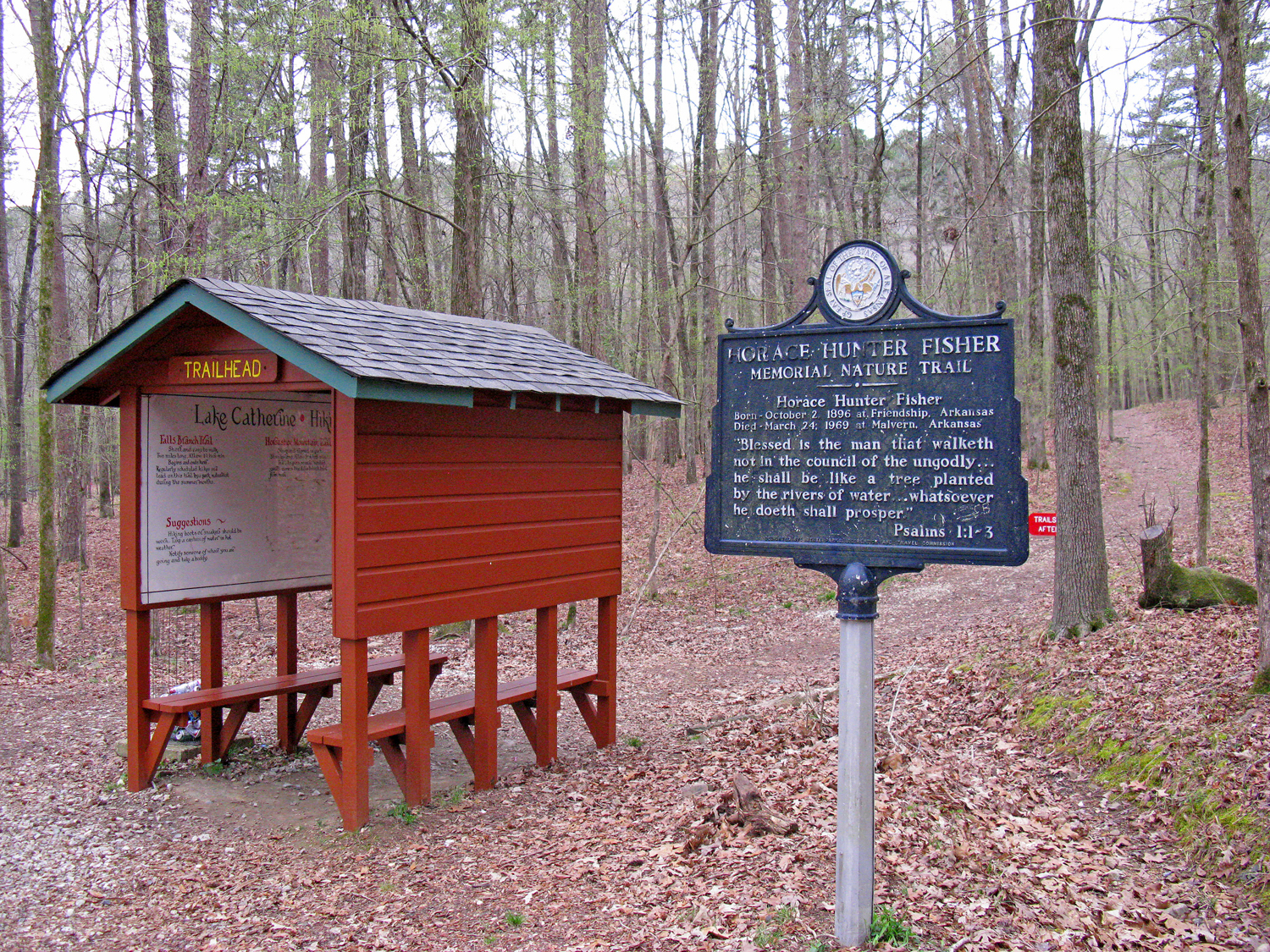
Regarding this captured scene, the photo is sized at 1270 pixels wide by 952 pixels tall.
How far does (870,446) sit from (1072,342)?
554 centimetres

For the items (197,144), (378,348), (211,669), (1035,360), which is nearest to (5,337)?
(197,144)

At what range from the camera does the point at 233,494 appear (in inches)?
279

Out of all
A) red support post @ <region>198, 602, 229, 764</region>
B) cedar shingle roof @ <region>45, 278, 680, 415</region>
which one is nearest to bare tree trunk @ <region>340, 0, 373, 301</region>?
cedar shingle roof @ <region>45, 278, 680, 415</region>

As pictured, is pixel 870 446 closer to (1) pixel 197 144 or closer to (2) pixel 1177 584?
(2) pixel 1177 584

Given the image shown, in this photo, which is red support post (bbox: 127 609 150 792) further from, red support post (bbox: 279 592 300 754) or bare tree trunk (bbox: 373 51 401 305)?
bare tree trunk (bbox: 373 51 401 305)

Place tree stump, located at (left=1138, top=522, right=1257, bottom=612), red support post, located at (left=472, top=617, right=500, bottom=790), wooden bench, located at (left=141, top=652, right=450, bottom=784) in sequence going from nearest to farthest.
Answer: wooden bench, located at (left=141, top=652, right=450, bottom=784), red support post, located at (left=472, top=617, right=500, bottom=790), tree stump, located at (left=1138, top=522, right=1257, bottom=612)

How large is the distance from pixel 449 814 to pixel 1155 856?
13.1ft

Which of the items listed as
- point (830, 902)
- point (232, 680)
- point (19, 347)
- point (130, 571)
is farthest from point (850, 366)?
point (19, 347)

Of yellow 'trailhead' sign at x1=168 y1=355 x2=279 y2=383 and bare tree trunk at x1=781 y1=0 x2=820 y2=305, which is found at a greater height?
bare tree trunk at x1=781 y1=0 x2=820 y2=305

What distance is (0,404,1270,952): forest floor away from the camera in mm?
4148

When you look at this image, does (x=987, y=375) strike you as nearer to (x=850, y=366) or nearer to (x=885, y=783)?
(x=850, y=366)

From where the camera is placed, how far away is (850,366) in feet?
12.9

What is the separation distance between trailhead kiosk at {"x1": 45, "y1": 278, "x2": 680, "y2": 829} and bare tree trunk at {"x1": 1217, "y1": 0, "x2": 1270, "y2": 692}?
3.97 metres

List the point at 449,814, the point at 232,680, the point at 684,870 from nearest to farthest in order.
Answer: the point at 684,870
the point at 449,814
the point at 232,680
